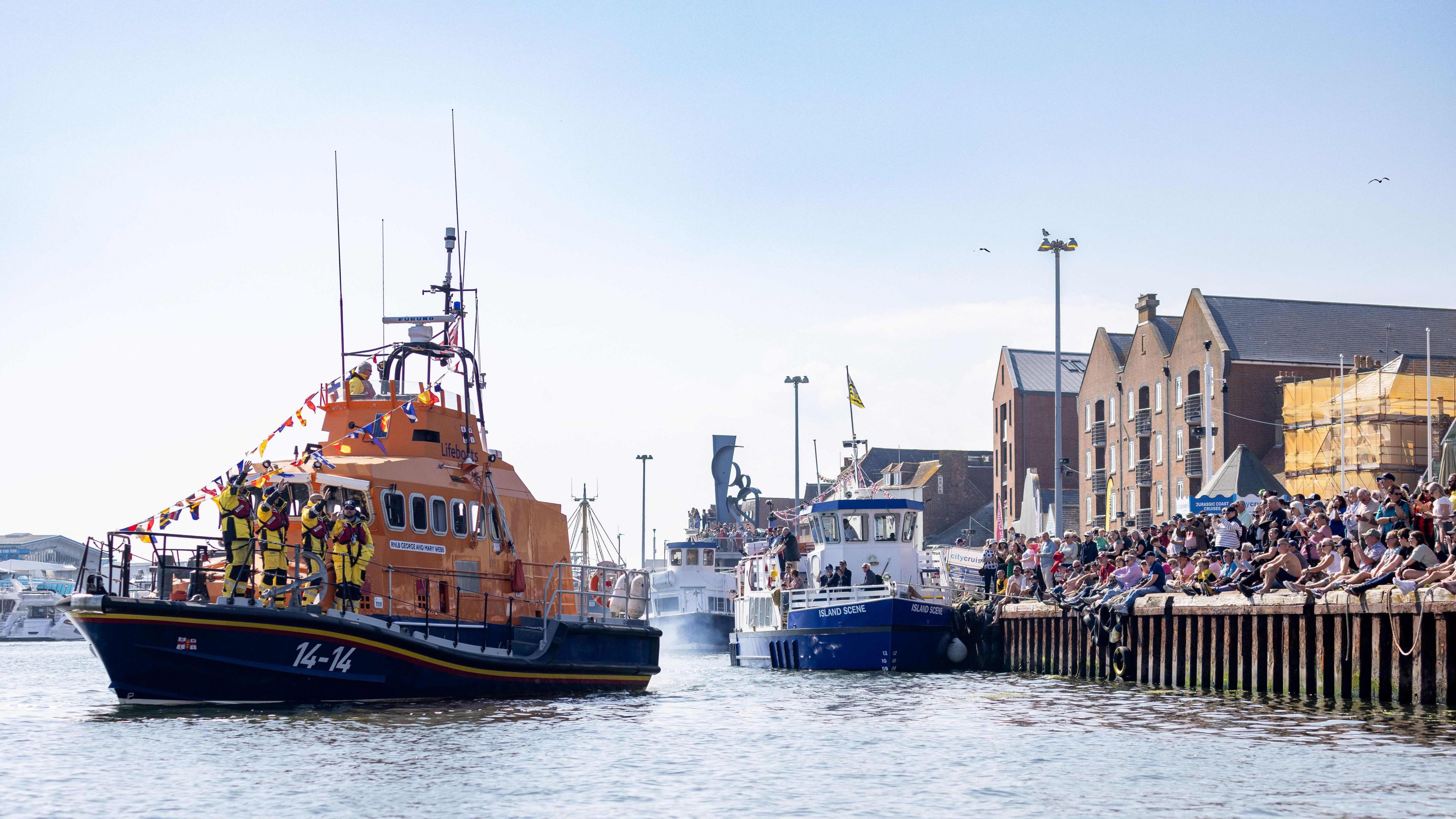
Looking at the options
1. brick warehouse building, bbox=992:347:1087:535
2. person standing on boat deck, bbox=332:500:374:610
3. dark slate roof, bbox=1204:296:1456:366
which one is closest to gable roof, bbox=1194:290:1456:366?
dark slate roof, bbox=1204:296:1456:366

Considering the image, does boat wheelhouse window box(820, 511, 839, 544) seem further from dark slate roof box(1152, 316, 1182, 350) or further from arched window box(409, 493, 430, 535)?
dark slate roof box(1152, 316, 1182, 350)

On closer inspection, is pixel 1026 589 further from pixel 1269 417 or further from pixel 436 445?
pixel 1269 417

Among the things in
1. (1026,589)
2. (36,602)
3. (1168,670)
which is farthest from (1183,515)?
(36,602)

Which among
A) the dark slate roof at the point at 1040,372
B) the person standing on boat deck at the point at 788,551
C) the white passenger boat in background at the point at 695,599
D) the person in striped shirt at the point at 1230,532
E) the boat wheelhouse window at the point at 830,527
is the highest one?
the dark slate roof at the point at 1040,372

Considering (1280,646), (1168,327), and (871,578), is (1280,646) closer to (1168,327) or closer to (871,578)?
(871,578)

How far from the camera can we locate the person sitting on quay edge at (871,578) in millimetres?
34031

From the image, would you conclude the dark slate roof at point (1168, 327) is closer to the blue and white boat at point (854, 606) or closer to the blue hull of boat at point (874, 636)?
the blue and white boat at point (854, 606)

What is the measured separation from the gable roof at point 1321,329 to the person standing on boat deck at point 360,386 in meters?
45.8

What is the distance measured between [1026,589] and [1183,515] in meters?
3.94

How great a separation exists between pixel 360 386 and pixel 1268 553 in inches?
561

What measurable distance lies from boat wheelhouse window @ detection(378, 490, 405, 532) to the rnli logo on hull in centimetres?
18

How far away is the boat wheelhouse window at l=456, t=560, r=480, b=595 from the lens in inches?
855

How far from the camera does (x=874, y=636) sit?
3291cm

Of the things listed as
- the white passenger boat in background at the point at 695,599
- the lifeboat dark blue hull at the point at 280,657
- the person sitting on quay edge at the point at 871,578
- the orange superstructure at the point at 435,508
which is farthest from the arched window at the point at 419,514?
the white passenger boat in background at the point at 695,599
